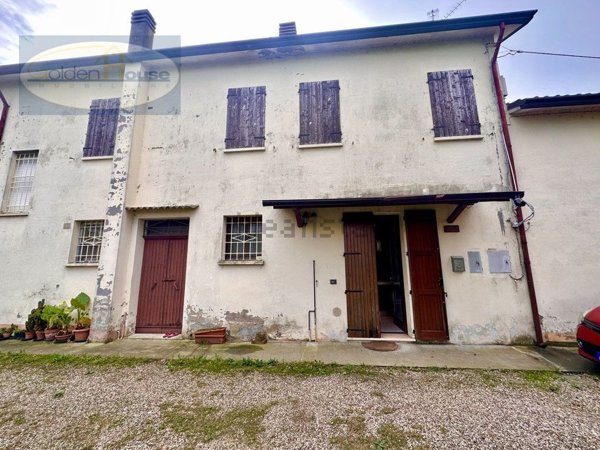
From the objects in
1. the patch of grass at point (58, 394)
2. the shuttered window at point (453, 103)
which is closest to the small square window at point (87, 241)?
the patch of grass at point (58, 394)

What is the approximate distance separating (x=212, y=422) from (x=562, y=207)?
8.23 metres

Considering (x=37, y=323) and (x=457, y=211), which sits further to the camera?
(x=37, y=323)

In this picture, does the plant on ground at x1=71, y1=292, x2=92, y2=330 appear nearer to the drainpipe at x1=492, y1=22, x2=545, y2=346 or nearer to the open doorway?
the open doorway

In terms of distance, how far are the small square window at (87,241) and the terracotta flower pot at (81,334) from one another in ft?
6.12

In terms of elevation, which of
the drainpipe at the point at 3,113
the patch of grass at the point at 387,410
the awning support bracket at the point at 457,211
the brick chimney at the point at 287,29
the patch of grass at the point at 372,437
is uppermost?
the brick chimney at the point at 287,29

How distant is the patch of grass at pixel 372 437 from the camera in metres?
2.67

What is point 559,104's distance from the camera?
19.3ft

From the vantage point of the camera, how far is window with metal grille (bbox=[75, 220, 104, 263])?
7102 millimetres

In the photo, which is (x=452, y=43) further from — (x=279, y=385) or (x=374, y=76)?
(x=279, y=385)

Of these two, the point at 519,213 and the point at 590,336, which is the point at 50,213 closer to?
the point at 519,213

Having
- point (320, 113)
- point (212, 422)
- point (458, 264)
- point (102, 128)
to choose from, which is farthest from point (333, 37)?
point (212, 422)

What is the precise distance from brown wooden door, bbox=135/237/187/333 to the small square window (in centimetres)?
142

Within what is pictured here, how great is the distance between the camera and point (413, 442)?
2.71 m

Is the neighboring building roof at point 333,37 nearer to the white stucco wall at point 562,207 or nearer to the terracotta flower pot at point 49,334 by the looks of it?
the white stucco wall at point 562,207
